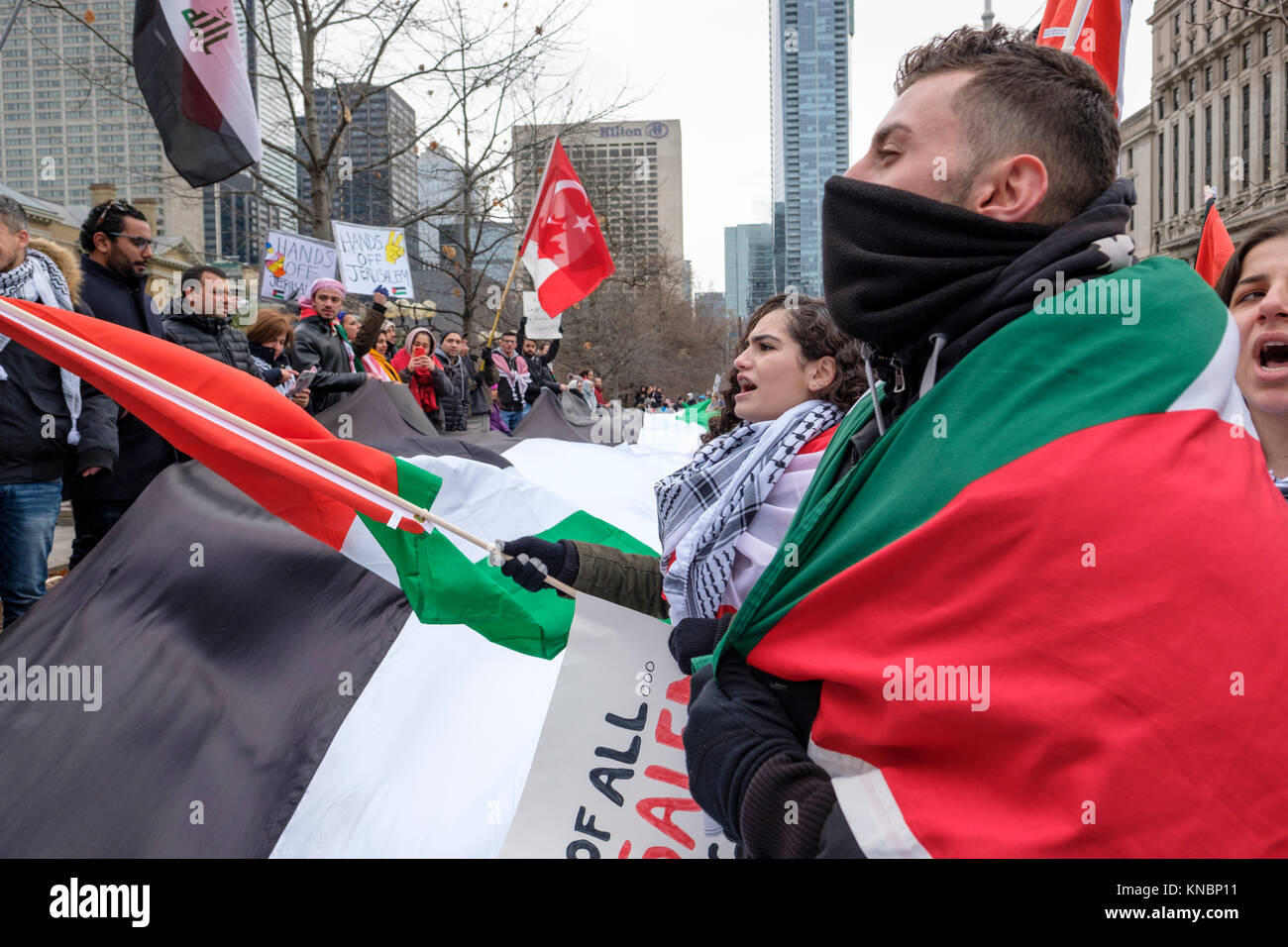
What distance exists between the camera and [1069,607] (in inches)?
44.1

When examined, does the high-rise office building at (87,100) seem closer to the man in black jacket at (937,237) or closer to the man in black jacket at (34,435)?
A: the man in black jacket at (34,435)

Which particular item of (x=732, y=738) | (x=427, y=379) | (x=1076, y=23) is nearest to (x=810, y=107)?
(x=427, y=379)

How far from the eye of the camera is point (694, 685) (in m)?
1.65

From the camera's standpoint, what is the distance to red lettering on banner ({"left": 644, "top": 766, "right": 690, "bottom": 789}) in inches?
87.5

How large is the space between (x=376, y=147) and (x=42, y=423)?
47.9 feet

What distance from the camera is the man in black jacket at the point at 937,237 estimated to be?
4.45ft

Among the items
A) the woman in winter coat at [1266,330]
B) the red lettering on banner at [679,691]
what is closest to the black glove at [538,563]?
the red lettering on banner at [679,691]

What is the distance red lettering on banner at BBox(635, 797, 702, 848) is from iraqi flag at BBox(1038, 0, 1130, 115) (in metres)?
4.18

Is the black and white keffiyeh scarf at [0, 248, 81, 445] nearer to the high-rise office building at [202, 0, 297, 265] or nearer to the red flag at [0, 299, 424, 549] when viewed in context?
the red flag at [0, 299, 424, 549]

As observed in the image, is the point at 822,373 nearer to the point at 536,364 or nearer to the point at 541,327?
the point at 541,327

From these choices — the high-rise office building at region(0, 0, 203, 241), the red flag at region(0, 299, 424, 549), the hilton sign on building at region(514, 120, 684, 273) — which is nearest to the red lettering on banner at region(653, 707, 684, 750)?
the red flag at region(0, 299, 424, 549)

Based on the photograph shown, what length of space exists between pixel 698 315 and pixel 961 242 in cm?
7672

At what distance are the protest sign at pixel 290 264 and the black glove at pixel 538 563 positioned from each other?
9.03 m
